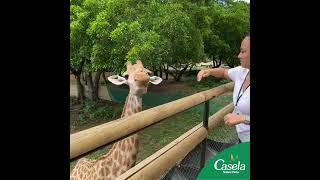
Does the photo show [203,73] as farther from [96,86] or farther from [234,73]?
[96,86]

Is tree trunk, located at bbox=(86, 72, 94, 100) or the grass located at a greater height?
tree trunk, located at bbox=(86, 72, 94, 100)

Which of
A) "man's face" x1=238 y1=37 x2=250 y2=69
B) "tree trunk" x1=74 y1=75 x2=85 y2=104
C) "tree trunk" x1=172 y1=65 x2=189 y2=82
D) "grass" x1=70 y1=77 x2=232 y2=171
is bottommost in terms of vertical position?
"grass" x1=70 y1=77 x2=232 y2=171

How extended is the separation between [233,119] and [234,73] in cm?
16

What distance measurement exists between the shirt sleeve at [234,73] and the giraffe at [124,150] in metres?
0.26

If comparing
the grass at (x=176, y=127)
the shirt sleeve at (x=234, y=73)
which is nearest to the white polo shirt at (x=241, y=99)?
the shirt sleeve at (x=234, y=73)

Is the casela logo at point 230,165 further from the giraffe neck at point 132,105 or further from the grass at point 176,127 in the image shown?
the giraffe neck at point 132,105

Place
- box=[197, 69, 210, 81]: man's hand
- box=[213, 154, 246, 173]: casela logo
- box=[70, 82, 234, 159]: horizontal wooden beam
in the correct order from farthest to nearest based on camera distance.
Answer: box=[197, 69, 210, 81]: man's hand, box=[213, 154, 246, 173]: casela logo, box=[70, 82, 234, 159]: horizontal wooden beam

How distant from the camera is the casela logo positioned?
1.68 metres

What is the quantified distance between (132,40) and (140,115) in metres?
0.29

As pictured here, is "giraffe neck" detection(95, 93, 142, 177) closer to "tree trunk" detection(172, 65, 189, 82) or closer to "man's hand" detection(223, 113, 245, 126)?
"tree trunk" detection(172, 65, 189, 82)

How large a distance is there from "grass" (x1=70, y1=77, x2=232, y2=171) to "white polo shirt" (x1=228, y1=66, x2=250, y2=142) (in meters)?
0.10

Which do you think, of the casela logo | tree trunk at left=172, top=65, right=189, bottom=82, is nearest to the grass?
tree trunk at left=172, top=65, right=189, bottom=82
